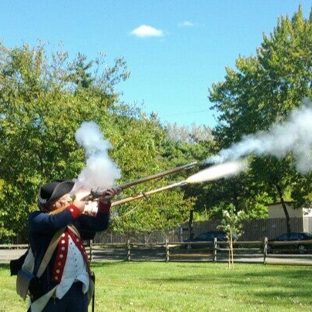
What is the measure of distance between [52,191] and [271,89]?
30.7 meters

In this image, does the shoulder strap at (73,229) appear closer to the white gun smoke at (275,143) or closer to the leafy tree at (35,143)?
the white gun smoke at (275,143)

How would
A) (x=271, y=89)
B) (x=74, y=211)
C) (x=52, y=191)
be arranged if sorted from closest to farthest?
(x=74, y=211), (x=52, y=191), (x=271, y=89)

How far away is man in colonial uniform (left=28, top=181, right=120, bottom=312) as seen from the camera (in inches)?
244

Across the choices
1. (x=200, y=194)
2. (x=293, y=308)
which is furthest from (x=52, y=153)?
(x=200, y=194)

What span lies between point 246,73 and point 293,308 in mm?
27969

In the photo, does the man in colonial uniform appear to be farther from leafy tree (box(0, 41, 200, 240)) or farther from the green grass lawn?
leafy tree (box(0, 41, 200, 240))

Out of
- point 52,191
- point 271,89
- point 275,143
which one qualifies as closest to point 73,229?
point 52,191

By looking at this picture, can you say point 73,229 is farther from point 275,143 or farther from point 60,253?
point 275,143

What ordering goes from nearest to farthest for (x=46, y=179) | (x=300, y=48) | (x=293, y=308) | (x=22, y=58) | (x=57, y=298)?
1. (x=57, y=298)
2. (x=293, y=308)
3. (x=46, y=179)
4. (x=22, y=58)
5. (x=300, y=48)

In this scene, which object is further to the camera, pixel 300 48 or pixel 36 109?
pixel 300 48

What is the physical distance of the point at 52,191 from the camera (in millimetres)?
6496

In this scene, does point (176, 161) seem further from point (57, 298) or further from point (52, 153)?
point (57, 298)

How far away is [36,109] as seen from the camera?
26.7m

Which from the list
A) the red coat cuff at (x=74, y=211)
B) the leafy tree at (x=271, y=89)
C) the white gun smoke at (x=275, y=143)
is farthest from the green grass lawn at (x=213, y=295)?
the leafy tree at (x=271, y=89)
